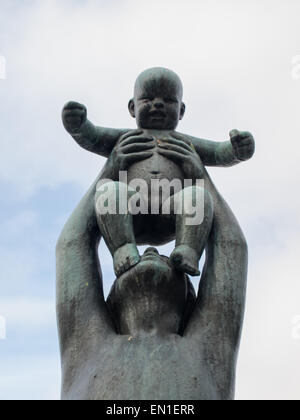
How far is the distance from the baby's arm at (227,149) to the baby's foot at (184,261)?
1.17m

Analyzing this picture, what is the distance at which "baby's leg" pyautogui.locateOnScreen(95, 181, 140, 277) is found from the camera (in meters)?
5.62

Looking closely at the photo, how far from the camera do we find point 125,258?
18.2 feet

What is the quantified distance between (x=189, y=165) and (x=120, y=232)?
2.92 ft

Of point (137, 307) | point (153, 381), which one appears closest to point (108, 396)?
point (153, 381)

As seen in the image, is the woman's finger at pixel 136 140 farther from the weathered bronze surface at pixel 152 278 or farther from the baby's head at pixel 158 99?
the baby's head at pixel 158 99

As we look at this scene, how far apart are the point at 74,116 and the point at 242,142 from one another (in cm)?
125

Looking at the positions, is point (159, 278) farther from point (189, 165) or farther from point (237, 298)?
point (189, 165)

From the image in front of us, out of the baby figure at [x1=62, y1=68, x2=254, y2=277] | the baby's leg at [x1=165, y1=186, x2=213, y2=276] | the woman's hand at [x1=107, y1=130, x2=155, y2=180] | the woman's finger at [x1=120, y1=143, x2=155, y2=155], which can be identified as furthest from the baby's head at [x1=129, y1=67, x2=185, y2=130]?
the baby's leg at [x1=165, y1=186, x2=213, y2=276]

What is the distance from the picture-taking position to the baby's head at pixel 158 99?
21.4 ft

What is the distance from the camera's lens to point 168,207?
592 centimetres

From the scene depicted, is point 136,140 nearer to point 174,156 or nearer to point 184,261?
point 174,156

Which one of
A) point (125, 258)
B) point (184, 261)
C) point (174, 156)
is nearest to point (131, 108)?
point (174, 156)

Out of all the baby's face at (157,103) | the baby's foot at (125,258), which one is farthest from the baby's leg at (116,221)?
the baby's face at (157,103)

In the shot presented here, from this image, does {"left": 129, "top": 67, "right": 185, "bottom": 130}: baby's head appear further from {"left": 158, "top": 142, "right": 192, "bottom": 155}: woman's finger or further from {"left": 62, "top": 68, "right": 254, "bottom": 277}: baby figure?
{"left": 158, "top": 142, "right": 192, "bottom": 155}: woman's finger
